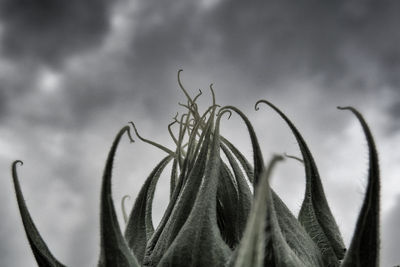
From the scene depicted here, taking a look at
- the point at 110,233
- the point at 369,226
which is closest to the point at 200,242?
the point at 110,233

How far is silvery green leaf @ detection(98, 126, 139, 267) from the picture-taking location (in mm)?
2996

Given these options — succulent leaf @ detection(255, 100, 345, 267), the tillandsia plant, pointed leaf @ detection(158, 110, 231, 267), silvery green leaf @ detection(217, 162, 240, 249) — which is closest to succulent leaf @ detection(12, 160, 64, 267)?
the tillandsia plant

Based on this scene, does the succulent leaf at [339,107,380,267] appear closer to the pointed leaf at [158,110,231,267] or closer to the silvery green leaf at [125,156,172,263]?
the pointed leaf at [158,110,231,267]

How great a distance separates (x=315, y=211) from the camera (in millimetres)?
3873

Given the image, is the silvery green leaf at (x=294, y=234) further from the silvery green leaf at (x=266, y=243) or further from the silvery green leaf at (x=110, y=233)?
the silvery green leaf at (x=110, y=233)

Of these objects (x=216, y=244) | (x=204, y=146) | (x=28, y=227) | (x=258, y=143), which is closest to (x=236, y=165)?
(x=204, y=146)

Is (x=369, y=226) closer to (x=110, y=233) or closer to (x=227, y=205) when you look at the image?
(x=227, y=205)

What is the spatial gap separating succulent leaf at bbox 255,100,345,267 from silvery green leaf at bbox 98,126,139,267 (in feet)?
4.32

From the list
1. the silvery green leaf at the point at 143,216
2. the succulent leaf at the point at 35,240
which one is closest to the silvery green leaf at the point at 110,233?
the succulent leaf at the point at 35,240

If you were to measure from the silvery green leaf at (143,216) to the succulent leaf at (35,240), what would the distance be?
2.14 feet

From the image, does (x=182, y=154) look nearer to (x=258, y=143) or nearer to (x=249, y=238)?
(x=258, y=143)

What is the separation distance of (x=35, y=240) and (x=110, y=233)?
72 cm

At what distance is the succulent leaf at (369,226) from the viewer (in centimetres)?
287

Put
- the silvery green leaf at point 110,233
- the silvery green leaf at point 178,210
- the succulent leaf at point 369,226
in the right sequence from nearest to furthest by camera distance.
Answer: the succulent leaf at point 369,226
the silvery green leaf at point 110,233
the silvery green leaf at point 178,210
